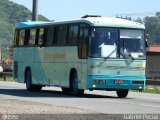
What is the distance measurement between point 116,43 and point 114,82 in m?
1.59

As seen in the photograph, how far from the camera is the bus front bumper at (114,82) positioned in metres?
27.5

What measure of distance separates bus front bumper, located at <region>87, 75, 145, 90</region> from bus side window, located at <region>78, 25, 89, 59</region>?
41.1 inches

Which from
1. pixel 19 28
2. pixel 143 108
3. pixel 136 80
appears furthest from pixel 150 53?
pixel 143 108

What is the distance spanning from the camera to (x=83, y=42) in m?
27.9

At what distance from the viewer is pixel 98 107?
862 inches

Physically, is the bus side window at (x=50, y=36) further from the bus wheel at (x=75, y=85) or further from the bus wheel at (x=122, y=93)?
the bus wheel at (x=122, y=93)

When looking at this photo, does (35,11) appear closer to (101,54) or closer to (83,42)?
(83,42)

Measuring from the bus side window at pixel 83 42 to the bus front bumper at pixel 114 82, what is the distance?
1.04 metres

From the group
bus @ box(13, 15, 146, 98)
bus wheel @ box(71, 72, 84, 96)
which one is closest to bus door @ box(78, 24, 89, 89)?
bus @ box(13, 15, 146, 98)

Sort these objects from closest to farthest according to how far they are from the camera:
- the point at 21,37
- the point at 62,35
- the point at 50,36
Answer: the point at 62,35
the point at 50,36
the point at 21,37

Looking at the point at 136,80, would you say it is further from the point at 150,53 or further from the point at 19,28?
the point at 150,53

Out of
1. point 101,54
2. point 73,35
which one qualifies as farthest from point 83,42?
point 73,35

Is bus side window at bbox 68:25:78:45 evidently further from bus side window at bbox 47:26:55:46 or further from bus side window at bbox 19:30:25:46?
bus side window at bbox 19:30:25:46

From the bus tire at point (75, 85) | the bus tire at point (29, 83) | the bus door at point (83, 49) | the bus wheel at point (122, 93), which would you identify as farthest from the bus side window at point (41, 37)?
the bus wheel at point (122, 93)
